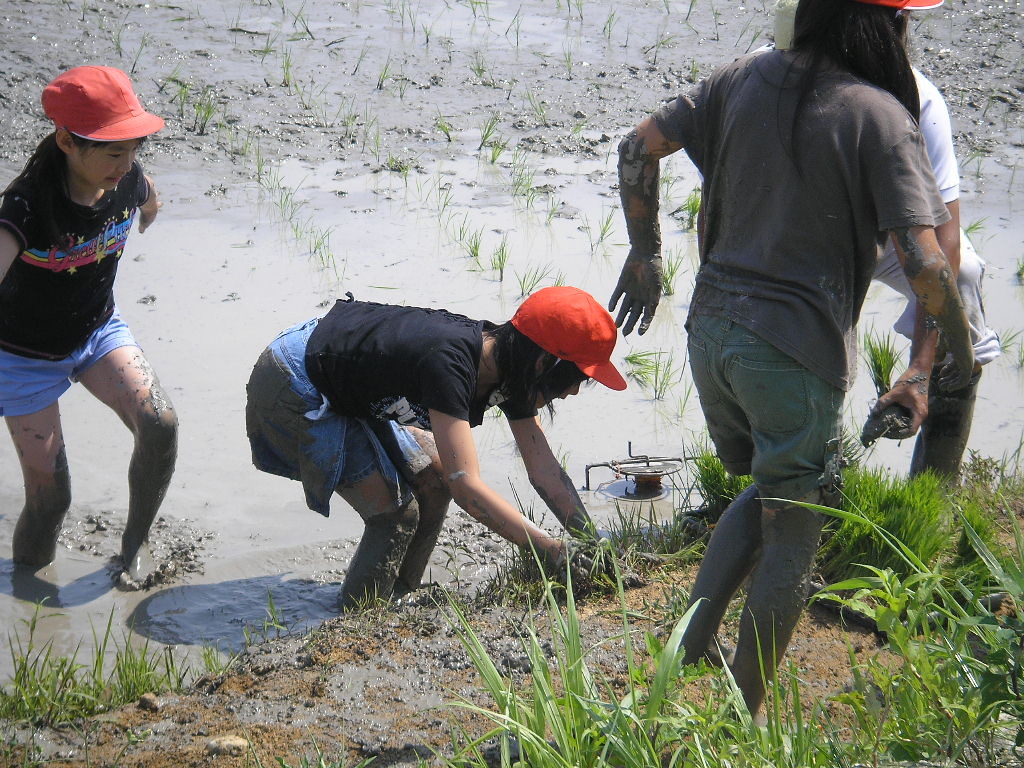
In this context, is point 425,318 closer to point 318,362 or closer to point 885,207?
point 318,362

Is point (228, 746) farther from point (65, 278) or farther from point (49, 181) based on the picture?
point (49, 181)

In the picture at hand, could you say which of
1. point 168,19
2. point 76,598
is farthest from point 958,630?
point 168,19

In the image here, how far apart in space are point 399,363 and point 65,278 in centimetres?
104

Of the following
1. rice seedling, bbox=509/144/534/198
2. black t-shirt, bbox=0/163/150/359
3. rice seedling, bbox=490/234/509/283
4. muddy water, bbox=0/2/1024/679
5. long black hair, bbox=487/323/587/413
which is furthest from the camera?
rice seedling, bbox=509/144/534/198

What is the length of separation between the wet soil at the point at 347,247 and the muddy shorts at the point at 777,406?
450 millimetres

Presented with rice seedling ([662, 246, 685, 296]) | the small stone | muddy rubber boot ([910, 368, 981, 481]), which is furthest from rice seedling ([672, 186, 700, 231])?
the small stone

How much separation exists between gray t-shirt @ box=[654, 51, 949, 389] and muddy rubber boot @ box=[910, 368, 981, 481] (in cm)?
137

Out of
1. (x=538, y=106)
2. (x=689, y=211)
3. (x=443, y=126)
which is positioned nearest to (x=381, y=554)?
(x=689, y=211)

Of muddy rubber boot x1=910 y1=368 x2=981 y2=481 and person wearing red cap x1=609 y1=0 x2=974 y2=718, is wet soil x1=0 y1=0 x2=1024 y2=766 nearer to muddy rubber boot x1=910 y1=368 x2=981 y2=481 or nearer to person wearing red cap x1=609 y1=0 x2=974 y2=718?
person wearing red cap x1=609 y1=0 x2=974 y2=718

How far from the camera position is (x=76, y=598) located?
3549 mm

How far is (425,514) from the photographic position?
11.2ft

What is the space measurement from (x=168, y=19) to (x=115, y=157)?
18.1 ft

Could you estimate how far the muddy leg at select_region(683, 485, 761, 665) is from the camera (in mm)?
2365

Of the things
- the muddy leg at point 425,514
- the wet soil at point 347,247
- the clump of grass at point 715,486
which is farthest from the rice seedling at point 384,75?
the clump of grass at point 715,486
